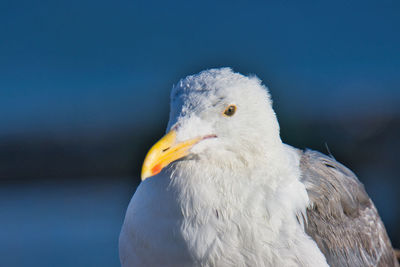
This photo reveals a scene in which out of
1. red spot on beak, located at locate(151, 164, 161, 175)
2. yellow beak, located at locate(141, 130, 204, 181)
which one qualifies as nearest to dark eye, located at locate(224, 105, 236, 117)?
yellow beak, located at locate(141, 130, 204, 181)

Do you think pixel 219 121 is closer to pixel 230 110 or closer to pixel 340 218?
pixel 230 110

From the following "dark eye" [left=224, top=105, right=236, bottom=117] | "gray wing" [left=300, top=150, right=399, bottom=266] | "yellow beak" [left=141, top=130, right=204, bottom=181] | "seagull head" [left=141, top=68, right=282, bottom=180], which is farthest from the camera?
"gray wing" [left=300, top=150, right=399, bottom=266]

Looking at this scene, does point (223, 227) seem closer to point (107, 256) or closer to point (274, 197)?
point (274, 197)

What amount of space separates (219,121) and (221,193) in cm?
28

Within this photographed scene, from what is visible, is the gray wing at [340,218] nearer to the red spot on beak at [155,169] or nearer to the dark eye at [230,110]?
the dark eye at [230,110]

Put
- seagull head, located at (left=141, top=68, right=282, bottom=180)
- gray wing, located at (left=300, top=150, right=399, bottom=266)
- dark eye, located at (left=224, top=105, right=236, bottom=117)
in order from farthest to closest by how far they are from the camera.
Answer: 1. gray wing, located at (left=300, top=150, right=399, bottom=266)
2. dark eye, located at (left=224, top=105, right=236, bottom=117)
3. seagull head, located at (left=141, top=68, right=282, bottom=180)

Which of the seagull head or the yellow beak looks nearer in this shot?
the yellow beak

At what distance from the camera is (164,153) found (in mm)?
2357

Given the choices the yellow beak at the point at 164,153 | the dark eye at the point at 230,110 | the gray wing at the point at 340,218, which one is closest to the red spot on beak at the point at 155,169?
the yellow beak at the point at 164,153

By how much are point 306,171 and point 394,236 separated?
263cm

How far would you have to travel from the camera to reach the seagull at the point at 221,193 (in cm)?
252

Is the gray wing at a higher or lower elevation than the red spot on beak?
lower

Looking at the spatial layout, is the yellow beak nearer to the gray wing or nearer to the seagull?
the seagull

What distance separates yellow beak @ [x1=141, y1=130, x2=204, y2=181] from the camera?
2.30m
